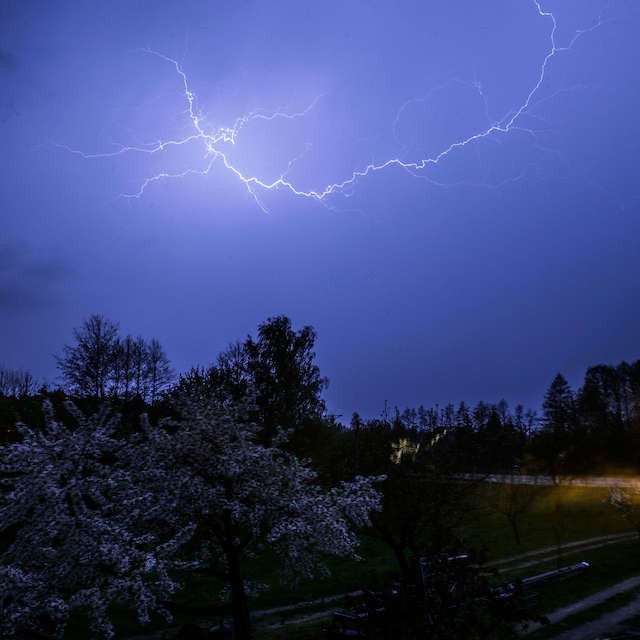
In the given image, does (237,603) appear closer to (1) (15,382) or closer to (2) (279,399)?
(2) (279,399)

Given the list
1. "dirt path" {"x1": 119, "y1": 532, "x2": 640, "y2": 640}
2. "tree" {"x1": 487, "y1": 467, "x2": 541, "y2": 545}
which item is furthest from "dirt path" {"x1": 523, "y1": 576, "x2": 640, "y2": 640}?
"tree" {"x1": 487, "y1": 467, "x2": 541, "y2": 545}

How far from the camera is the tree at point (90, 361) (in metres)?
44.0

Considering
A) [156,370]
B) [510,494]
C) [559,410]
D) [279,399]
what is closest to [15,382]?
[156,370]

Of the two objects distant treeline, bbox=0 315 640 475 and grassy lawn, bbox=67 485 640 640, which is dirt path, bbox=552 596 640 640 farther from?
distant treeline, bbox=0 315 640 475

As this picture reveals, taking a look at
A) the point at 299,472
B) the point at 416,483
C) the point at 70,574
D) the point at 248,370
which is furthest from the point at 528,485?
the point at 70,574

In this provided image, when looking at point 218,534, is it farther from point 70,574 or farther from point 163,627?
point 163,627

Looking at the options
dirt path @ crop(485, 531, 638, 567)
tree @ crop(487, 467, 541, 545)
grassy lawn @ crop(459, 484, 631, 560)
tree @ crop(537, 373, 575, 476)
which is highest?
tree @ crop(537, 373, 575, 476)

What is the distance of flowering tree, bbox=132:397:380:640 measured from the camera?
10977 mm

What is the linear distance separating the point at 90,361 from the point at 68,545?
129 ft

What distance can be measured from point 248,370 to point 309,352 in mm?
7400

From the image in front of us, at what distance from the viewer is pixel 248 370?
4269 cm

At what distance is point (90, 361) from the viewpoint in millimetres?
44531

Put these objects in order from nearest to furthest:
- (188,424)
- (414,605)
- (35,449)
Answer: (414,605), (35,449), (188,424)

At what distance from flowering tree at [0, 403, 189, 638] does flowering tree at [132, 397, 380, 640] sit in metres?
0.96
